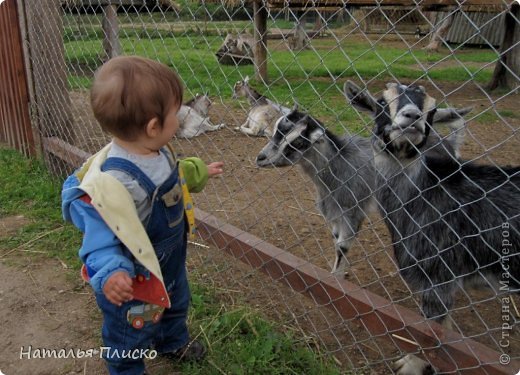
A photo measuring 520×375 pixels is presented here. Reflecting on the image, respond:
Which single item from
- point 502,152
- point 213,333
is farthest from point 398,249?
point 502,152

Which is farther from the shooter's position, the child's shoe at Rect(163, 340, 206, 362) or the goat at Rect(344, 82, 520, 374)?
the child's shoe at Rect(163, 340, 206, 362)

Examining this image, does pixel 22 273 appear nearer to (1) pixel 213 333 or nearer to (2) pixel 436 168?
(1) pixel 213 333

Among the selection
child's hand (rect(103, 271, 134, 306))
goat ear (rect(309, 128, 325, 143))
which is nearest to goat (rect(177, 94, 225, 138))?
goat ear (rect(309, 128, 325, 143))

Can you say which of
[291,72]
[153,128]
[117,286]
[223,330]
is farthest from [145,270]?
[291,72]

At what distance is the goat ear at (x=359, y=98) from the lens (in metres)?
2.23

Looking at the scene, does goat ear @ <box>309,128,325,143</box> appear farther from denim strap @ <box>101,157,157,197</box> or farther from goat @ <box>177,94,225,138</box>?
goat @ <box>177,94,225,138</box>

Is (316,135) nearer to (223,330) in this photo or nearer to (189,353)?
(223,330)

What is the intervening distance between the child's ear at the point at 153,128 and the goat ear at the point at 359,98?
3.06 feet

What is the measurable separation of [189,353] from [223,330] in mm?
241

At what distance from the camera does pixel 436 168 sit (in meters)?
2.37

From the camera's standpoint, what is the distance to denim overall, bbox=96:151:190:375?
1.79 m

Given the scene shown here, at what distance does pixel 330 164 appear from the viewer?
3.58 m

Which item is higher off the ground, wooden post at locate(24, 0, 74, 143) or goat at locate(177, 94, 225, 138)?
wooden post at locate(24, 0, 74, 143)

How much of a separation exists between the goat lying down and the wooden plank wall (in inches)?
94.9
